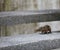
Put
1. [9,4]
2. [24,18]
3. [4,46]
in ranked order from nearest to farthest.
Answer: [4,46]
[24,18]
[9,4]

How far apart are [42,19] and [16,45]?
24.2 inches

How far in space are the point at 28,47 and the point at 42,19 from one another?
579 mm

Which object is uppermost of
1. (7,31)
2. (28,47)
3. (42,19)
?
(42,19)

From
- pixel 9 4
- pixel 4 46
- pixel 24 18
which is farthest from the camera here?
pixel 9 4

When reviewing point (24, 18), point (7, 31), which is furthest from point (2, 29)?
point (24, 18)

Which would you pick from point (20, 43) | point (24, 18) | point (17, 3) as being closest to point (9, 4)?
point (17, 3)

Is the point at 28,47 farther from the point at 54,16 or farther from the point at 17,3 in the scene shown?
the point at 17,3

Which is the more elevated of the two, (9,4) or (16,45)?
(9,4)

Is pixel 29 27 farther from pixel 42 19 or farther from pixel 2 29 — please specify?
pixel 42 19

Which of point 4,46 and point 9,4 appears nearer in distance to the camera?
point 4,46

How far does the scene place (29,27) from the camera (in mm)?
2779

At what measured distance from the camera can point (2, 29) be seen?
274 cm

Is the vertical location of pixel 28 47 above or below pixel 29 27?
above

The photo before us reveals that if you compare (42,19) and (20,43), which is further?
(42,19)
